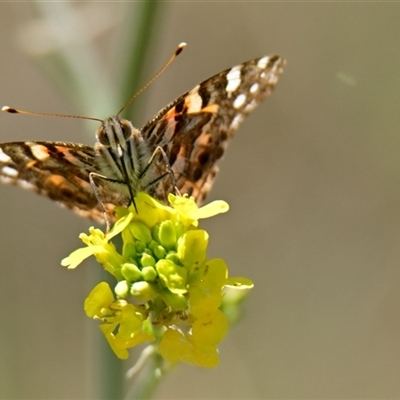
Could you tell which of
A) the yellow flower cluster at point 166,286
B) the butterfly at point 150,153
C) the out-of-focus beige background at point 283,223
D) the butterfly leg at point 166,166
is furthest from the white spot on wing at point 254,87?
the out-of-focus beige background at point 283,223

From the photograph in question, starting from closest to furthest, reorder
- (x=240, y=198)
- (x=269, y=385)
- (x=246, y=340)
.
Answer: (x=269, y=385) → (x=246, y=340) → (x=240, y=198)

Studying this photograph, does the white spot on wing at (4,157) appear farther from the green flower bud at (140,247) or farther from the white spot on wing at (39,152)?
the green flower bud at (140,247)

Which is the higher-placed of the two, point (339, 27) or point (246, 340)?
point (339, 27)

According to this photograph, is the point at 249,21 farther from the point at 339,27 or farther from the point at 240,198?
the point at 240,198

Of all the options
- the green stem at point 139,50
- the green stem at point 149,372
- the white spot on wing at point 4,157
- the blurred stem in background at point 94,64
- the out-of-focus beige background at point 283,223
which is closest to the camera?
the green stem at point 149,372

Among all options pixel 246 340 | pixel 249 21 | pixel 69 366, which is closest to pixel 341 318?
pixel 246 340

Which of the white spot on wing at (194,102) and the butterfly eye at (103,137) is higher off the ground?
the white spot on wing at (194,102)
